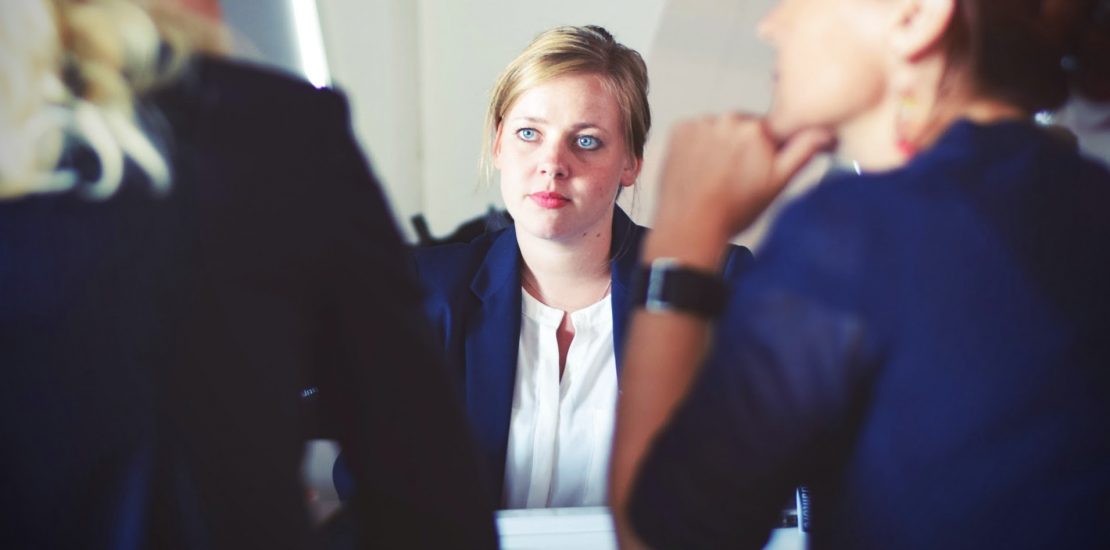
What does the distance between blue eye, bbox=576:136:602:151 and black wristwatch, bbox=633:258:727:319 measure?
0.26m

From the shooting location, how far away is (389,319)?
536mm

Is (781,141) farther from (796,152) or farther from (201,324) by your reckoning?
(201,324)

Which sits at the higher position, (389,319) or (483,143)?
(483,143)

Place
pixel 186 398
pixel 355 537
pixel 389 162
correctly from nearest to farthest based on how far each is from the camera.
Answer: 1. pixel 186 398
2. pixel 355 537
3. pixel 389 162

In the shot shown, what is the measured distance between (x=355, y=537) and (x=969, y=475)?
1.43 feet

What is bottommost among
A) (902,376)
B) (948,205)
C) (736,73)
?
(902,376)

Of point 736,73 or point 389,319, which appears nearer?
point 389,319

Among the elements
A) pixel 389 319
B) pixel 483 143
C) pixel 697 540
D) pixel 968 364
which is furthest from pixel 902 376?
pixel 483 143

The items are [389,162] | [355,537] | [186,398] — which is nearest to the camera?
[186,398]

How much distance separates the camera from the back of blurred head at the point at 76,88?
46cm

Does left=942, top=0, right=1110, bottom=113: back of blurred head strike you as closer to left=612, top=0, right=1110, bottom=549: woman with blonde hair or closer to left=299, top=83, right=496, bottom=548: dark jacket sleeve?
left=612, top=0, right=1110, bottom=549: woman with blonde hair

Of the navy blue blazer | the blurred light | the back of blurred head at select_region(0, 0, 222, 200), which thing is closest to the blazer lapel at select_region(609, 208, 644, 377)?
the navy blue blazer

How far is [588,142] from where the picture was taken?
85 centimetres

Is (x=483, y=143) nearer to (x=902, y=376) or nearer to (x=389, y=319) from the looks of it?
(x=389, y=319)
